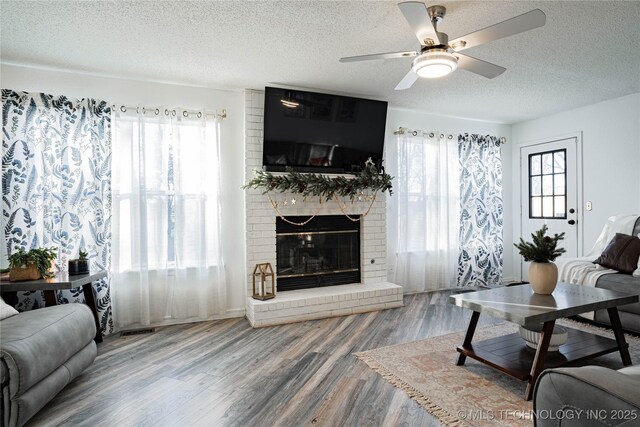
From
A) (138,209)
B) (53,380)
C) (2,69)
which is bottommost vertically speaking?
(53,380)

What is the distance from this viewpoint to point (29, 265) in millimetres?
2801

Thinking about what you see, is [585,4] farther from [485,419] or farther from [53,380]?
[53,380]

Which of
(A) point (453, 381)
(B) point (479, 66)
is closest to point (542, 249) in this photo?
(A) point (453, 381)

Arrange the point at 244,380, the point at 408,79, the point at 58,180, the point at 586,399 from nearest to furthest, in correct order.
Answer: the point at 586,399, the point at 244,380, the point at 408,79, the point at 58,180

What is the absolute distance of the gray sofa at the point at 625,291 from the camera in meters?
2.98

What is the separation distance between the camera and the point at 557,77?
11.6 ft

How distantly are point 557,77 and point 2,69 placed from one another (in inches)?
201

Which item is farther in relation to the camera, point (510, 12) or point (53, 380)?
point (510, 12)

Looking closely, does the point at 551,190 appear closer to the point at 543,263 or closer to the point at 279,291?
the point at 543,263

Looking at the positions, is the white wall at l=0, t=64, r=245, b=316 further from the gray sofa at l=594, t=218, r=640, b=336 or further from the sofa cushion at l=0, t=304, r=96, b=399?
the gray sofa at l=594, t=218, r=640, b=336

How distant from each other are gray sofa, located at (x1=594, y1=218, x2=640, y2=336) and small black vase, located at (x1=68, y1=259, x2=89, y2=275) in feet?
15.0

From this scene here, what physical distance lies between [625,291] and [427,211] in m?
2.24

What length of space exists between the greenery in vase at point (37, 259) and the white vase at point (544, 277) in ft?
12.5

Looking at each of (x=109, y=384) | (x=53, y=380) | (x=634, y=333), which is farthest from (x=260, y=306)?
(x=634, y=333)
